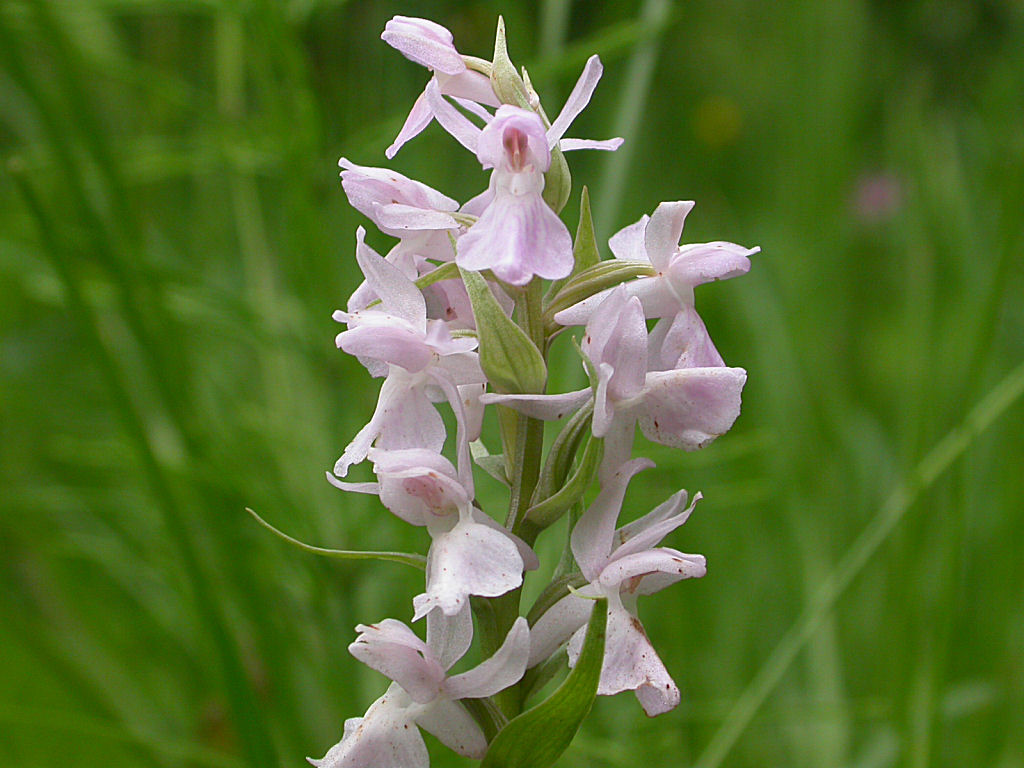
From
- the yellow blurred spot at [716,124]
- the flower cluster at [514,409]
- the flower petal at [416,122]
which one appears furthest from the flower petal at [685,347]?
the yellow blurred spot at [716,124]

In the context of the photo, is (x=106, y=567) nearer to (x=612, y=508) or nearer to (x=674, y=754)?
(x=674, y=754)

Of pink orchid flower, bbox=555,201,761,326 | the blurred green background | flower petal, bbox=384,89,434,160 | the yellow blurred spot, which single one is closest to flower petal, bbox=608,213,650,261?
pink orchid flower, bbox=555,201,761,326

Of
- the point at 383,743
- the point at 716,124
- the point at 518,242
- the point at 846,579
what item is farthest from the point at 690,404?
the point at 716,124

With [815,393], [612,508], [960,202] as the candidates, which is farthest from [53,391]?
[612,508]

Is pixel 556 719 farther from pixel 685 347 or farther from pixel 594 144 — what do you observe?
pixel 594 144

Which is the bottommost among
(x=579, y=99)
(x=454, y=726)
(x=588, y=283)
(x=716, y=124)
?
(x=716, y=124)

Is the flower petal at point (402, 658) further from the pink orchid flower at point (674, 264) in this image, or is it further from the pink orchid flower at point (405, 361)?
the pink orchid flower at point (674, 264)

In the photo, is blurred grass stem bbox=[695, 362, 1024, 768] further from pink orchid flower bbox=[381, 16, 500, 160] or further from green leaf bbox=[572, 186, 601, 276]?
pink orchid flower bbox=[381, 16, 500, 160]
